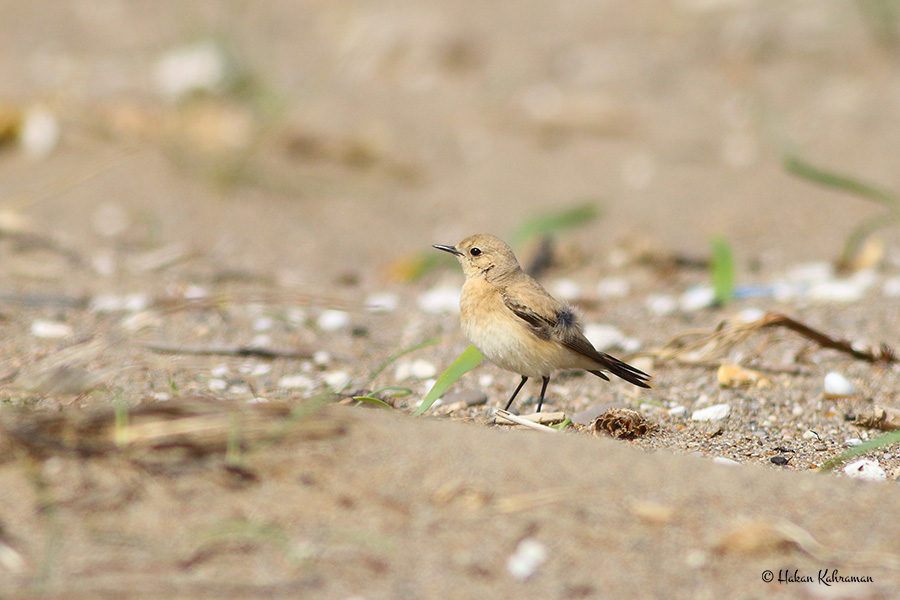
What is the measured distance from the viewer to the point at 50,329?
15.1 feet

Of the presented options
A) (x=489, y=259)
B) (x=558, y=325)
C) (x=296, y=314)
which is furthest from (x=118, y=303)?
(x=558, y=325)

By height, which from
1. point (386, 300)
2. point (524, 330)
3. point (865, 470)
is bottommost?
point (865, 470)

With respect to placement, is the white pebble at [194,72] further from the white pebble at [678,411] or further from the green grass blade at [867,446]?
the green grass blade at [867,446]

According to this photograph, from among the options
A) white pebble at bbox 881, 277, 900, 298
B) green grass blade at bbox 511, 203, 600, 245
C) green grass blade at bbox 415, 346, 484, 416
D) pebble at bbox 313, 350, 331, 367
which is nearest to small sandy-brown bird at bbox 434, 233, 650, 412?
green grass blade at bbox 415, 346, 484, 416

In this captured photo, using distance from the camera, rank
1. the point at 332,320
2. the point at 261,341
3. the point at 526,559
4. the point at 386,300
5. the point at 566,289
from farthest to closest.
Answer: the point at 566,289
the point at 386,300
the point at 332,320
the point at 261,341
the point at 526,559

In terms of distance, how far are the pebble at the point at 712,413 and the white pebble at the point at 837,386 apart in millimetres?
464

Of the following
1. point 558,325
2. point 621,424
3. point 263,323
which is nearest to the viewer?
point 621,424

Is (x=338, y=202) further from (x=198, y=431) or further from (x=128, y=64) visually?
(x=198, y=431)

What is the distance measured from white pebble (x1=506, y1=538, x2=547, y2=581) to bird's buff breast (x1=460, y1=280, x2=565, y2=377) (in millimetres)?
1527

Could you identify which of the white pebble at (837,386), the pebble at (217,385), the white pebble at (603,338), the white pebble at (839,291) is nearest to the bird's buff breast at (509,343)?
the white pebble at (603,338)

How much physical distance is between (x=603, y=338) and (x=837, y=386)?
1.13 meters

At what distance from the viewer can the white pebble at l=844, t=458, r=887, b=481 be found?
320 cm

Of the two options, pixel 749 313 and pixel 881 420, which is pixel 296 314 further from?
pixel 881 420

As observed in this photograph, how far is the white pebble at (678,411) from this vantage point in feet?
12.7
